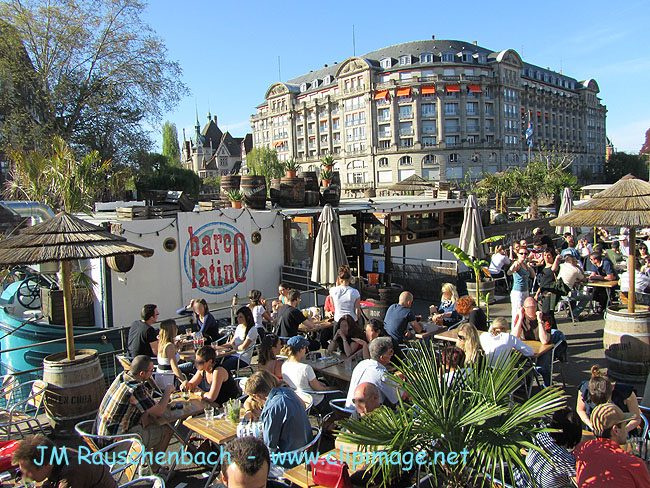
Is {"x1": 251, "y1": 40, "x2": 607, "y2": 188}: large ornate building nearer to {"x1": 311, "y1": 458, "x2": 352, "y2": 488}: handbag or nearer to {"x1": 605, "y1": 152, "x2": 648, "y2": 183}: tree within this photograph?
{"x1": 605, "y1": 152, "x2": 648, "y2": 183}: tree

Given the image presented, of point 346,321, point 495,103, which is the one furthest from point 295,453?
point 495,103

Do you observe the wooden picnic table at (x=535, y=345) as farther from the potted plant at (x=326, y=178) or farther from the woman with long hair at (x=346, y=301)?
the potted plant at (x=326, y=178)

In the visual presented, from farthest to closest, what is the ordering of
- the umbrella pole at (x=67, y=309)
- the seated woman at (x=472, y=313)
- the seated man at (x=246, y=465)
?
the seated woman at (x=472, y=313), the umbrella pole at (x=67, y=309), the seated man at (x=246, y=465)

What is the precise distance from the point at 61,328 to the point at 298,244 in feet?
18.6

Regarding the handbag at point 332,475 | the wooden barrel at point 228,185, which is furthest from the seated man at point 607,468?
the wooden barrel at point 228,185

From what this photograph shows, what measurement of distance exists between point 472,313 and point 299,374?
11.4ft

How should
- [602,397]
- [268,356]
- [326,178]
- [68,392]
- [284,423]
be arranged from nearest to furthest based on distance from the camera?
[284,423] < [602,397] < [268,356] < [68,392] < [326,178]

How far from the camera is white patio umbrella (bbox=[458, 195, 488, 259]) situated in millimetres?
12359

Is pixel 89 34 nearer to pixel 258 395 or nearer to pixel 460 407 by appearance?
pixel 258 395

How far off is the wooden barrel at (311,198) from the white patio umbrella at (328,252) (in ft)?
9.02

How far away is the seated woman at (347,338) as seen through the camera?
628cm

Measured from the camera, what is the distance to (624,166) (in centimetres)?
9600

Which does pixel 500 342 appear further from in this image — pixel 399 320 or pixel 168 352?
pixel 168 352

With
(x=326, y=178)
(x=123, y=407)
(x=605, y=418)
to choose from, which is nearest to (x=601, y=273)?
(x=326, y=178)
